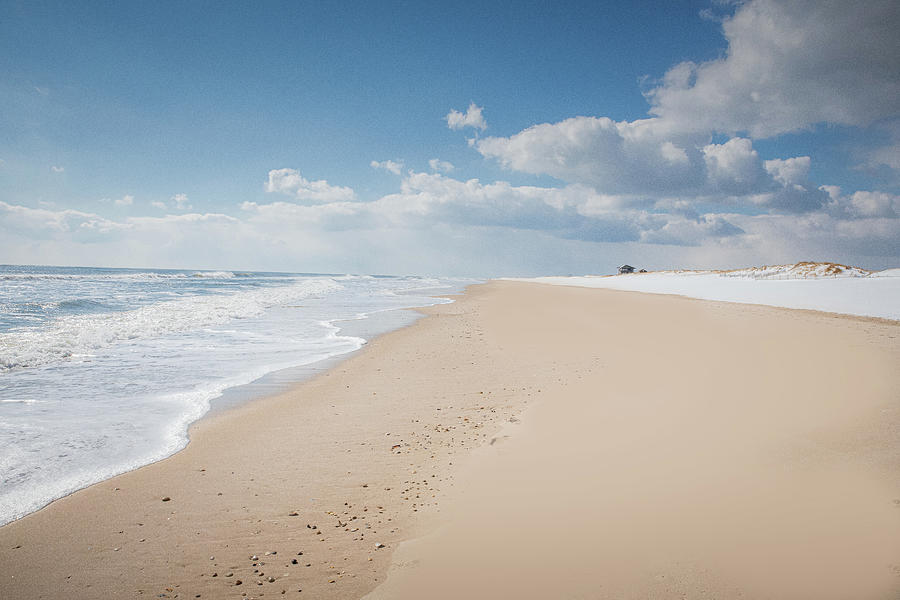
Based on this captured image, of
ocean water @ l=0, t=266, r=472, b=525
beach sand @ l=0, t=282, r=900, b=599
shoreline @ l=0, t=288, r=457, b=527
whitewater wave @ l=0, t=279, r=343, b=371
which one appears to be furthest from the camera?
whitewater wave @ l=0, t=279, r=343, b=371

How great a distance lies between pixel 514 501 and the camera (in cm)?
340

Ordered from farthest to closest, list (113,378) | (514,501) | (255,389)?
(113,378) < (255,389) < (514,501)

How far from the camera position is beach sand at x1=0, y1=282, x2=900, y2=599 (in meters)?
2.56

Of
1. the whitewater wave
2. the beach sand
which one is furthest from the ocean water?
the beach sand

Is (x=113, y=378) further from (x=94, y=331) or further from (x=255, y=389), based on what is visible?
(x=94, y=331)

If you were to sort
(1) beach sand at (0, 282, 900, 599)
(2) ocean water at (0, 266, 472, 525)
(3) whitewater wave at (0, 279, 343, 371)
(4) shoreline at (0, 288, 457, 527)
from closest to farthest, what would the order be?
(1) beach sand at (0, 282, 900, 599), (4) shoreline at (0, 288, 457, 527), (2) ocean water at (0, 266, 472, 525), (3) whitewater wave at (0, 279, 343, 371)

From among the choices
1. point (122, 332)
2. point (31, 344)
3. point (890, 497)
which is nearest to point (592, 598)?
point (890, 497)

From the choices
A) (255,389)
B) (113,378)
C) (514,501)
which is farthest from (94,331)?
(514,501)

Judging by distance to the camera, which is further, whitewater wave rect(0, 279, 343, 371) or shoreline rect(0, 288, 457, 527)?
whitewater wave rect(0, 279, 343, 371)

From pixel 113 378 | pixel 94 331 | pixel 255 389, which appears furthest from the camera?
pixel 94 331

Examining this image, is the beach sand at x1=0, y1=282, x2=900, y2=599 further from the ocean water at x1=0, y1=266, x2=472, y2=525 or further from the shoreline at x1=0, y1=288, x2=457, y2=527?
the ocean water at x1=0, y1=266, x2=472, y2=525

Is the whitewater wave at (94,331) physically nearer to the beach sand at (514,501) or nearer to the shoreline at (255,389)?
Result: the shoreline at (255,389)

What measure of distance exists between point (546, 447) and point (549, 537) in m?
Result: 1.47

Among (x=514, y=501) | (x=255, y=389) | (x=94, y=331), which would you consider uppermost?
(x=94, y=331)
